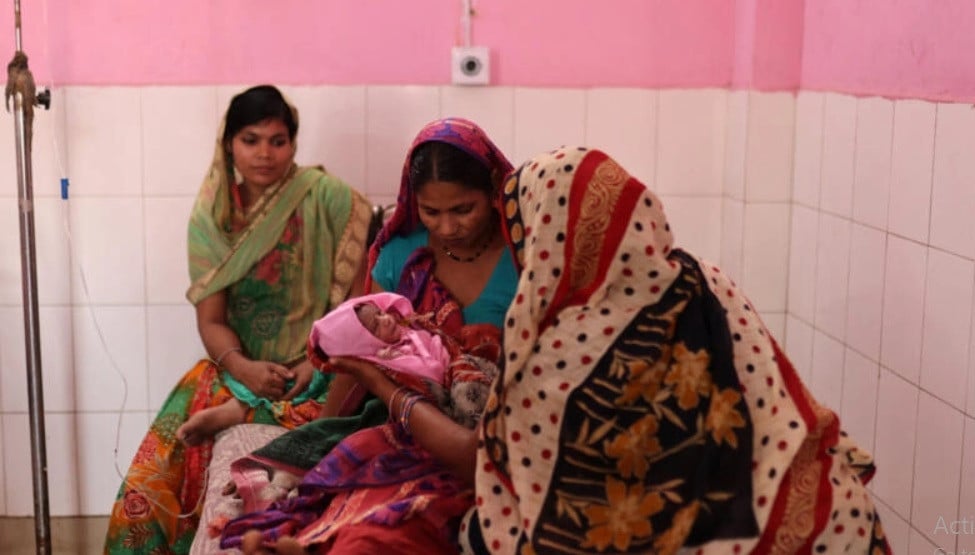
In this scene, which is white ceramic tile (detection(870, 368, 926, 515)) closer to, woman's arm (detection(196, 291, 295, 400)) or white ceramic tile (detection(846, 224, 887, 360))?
white ceramic tile (detection(846, 224, 887, 360))

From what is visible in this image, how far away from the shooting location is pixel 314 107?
12.3 ft

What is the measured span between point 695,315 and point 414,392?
57 centimetres

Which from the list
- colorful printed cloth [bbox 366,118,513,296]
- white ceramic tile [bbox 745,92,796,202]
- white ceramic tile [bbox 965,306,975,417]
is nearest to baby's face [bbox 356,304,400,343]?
colorful printed cloth [bbox 366,118,513,296]

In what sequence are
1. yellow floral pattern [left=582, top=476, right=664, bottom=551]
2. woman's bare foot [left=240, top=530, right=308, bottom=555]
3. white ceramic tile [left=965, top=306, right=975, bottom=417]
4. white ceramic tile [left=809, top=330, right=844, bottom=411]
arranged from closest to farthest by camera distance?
yellow floral pattern [left=582, top=476, right=664, bottom=551], woman's bare foot [left=240, top=530, right=308, bottom=555], white ceramic tile [left=965, top=306, right=975, bottom=417], white ceramic tile [left=809, top=330, right=844, bottom=411]

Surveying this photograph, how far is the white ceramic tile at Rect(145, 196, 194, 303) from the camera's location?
377cm

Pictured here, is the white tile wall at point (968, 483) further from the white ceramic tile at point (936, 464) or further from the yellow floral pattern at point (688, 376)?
the yellow floral pattern at point (688, 376)

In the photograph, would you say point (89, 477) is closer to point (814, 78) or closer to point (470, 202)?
point (470, 202)

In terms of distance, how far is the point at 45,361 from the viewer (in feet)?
12.6

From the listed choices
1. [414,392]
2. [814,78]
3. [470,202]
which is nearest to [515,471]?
[414,392]

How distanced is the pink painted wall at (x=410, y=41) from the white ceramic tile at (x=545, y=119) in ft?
0.13

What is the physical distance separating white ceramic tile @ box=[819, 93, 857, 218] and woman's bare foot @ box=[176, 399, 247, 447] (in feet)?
5.23

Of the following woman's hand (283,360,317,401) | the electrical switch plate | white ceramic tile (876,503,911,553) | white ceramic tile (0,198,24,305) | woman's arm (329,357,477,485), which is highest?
the electrical switch plate

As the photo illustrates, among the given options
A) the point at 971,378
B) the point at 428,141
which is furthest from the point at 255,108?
the point at 971,378

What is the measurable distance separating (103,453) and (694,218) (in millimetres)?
1917
